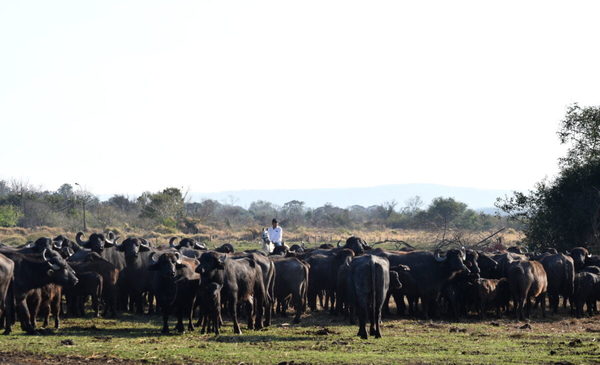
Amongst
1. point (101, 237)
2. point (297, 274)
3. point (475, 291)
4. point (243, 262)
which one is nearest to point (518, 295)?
point (475, 291)

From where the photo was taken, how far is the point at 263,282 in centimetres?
1917

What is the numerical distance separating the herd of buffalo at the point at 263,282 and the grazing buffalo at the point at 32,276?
0.02 meters

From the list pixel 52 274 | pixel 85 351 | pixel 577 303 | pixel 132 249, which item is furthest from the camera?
pixel 577 303

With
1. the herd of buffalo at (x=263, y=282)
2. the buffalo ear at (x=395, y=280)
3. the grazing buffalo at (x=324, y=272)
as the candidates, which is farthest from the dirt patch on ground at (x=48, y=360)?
the grazing buffalo at (x=324, y=272)

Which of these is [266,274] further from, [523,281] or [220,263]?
[523,281]

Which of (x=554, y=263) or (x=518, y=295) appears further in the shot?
(x=554, y=263)

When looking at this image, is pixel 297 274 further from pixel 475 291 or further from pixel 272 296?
pixel 475 291

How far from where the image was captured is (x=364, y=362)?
13789 millimetres

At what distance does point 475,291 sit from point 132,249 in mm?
9165

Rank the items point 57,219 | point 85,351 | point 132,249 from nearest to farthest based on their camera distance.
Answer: point 85,351
point 132,249
point 57,219

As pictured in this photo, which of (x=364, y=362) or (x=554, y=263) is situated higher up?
(x=554, y=263)

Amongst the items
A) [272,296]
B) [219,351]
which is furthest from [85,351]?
[272,296]

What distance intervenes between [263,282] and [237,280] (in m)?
1.04

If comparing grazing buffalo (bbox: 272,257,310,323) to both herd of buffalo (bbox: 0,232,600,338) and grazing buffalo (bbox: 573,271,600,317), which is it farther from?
grazing buffalo (bbox: 573,271,600,317)
